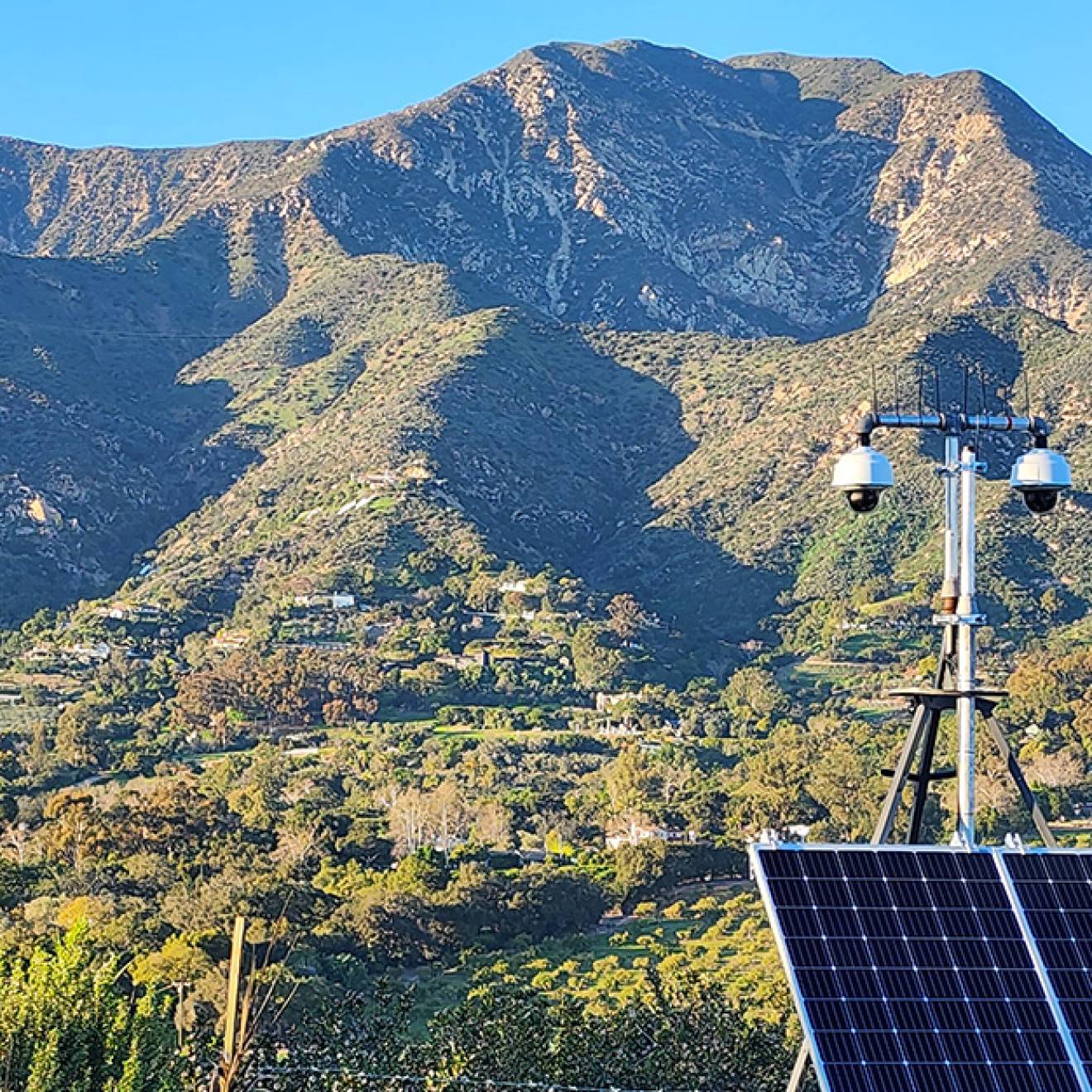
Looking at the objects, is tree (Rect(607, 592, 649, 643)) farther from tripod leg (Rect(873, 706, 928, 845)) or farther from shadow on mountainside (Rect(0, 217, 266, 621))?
tripod leg (Rect(873, 706, 928, 845))

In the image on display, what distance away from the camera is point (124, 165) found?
194 m

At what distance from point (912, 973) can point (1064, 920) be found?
1.16m

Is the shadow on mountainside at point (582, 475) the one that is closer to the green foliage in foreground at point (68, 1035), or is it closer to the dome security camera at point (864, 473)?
the green foliage in foreground at point (68, 1035)

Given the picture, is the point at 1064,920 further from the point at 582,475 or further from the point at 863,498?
the point at 582,475

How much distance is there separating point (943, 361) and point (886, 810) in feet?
289

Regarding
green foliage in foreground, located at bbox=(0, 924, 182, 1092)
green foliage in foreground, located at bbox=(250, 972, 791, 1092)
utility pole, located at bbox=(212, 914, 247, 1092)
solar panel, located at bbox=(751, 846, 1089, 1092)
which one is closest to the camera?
utility pole, located at bbox=(212, 914, 247, 1092)

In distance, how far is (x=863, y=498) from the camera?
1207 cm

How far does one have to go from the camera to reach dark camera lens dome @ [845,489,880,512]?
11992mm

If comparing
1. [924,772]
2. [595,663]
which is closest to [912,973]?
[924,772]

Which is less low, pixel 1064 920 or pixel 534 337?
pixel 534 337

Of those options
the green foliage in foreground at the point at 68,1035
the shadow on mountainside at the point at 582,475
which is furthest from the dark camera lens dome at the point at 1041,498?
the shadow on mountainside at the point at 582,475

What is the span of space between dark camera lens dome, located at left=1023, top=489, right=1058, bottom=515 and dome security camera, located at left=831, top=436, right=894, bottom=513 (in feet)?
3.32

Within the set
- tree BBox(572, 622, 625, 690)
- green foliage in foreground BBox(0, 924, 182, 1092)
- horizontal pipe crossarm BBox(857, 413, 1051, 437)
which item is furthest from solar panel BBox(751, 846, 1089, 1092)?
tree BBox(572, 622, 625, 690)

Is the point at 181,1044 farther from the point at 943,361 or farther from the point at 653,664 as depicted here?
the point at 943,361
